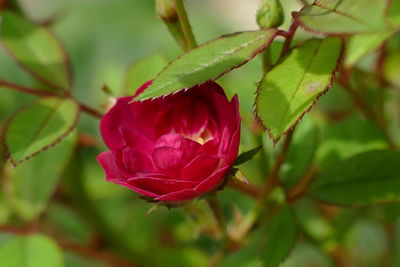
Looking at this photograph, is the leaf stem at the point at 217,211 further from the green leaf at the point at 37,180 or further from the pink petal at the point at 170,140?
the green leaf at the point at 37,180

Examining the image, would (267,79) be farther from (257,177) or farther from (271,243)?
(257,177)

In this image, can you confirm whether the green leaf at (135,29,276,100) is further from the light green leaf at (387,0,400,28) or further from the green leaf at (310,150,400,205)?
the green leaf at (310,150,400,205)

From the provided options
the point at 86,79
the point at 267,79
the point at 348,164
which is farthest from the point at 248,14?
the point at 267,79

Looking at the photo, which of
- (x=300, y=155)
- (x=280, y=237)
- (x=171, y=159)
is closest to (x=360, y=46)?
(x=300, y=155)

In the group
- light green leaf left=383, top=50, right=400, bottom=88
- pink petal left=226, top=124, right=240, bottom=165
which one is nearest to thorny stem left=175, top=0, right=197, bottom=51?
pink petal left=226, top=124, right=240, bottom=165

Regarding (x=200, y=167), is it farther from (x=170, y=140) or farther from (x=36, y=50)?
(x=36, y=50)

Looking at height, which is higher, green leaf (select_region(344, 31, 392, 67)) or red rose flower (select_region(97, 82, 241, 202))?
red rose flower (select_region(97, 82, 241, 202))

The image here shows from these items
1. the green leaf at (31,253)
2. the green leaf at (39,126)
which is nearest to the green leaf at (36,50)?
the green leaf at (39,126)
